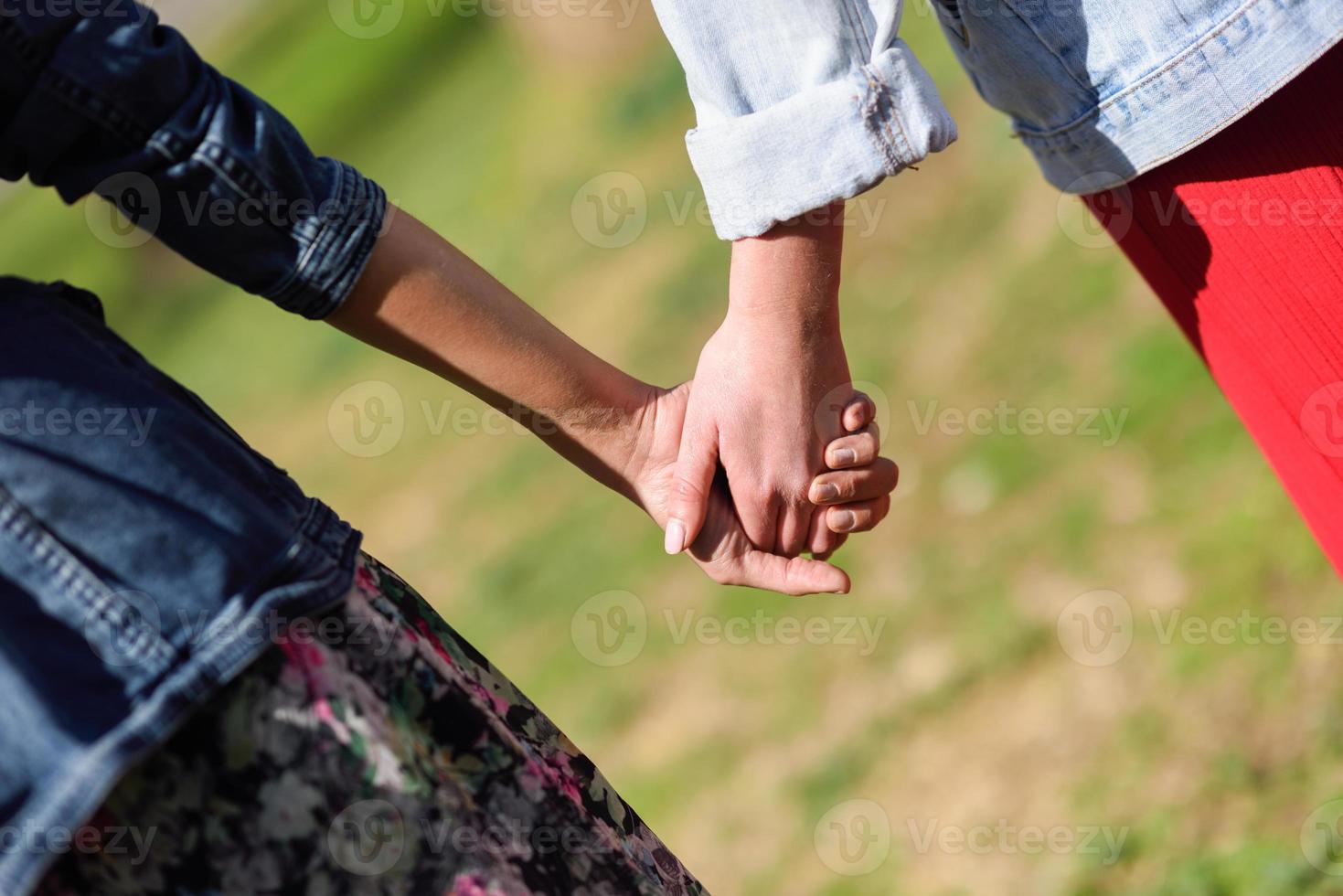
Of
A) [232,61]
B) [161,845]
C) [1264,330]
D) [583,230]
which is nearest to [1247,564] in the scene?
[1264,330]

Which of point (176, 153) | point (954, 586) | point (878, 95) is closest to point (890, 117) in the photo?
point (878, 95)

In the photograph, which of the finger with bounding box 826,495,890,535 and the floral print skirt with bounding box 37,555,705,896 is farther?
the finger with bounding box 826,495,890,535

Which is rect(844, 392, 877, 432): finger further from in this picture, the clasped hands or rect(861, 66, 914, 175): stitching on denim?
Answer: rect(861, 66, 914, 175): stitching on denim

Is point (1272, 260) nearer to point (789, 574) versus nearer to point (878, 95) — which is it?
point (878, 95)

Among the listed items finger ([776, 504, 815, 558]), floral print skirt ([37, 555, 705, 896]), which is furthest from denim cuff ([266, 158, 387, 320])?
finger ([776, 504, 815, 558])

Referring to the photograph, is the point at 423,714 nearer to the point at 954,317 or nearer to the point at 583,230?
the point at 954,317

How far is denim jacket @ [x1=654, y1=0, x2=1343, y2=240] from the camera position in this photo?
131 cm

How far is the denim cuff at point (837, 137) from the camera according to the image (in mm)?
1405

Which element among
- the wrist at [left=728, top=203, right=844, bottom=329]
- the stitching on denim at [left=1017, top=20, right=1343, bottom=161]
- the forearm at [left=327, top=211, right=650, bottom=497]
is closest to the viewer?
the stitching on denim at [left=1017, top=20, right=1343, bottom=161]

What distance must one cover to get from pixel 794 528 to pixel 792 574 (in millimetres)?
59

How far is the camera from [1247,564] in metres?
2.70

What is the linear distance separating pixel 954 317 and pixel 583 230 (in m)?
3.57

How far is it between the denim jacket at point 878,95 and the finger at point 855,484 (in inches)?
13.8

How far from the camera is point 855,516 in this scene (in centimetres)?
171
